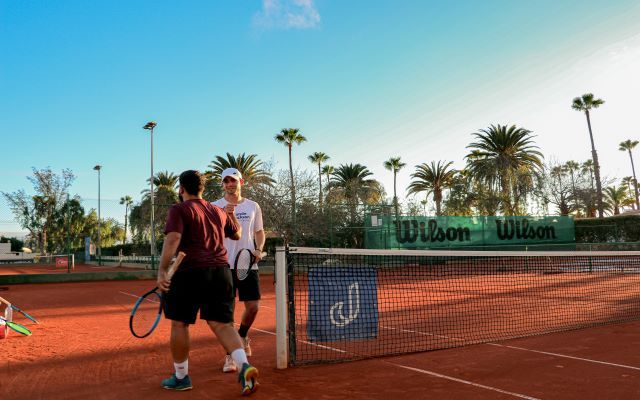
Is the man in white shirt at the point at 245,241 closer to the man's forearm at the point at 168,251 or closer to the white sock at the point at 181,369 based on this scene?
the white sock at the point at 181,369

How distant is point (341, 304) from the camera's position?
5.98 meters

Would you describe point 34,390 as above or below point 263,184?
below

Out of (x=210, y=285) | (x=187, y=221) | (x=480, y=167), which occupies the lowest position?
(x=210, y=285)

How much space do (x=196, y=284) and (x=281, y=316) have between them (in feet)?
4.58

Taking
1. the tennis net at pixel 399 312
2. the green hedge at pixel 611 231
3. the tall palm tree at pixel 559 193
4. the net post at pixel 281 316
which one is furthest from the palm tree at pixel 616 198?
the net post at pixel 281 316

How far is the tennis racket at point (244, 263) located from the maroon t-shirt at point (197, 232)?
2.63 ft

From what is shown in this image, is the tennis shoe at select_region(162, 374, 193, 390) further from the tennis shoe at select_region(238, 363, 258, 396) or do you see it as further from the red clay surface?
the tennis shoe at select_region(238, 363, 258, 396)

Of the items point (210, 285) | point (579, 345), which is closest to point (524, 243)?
point (579, 345)

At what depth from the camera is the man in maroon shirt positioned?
3770mm

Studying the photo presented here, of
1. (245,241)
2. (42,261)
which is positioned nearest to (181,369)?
(245,241)

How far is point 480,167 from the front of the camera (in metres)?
39.2

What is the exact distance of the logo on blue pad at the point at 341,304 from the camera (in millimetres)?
5820

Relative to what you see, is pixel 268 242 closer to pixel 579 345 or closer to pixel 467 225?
pixel 467 225

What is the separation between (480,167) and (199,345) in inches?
1435
